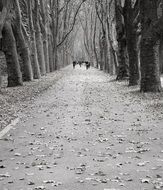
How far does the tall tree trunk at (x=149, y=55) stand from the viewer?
62.3 feet

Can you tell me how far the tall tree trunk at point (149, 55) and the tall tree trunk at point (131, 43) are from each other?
4125 millimetres

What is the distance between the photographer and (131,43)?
77.8 ft

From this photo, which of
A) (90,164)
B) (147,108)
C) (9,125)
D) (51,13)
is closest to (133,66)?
(147,108)

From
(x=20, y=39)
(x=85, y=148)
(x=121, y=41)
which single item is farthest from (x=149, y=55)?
(x=20, y=39)

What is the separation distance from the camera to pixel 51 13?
158 ft

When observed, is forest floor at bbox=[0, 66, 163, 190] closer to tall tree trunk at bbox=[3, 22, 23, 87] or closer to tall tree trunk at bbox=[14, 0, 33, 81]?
tall tree trunk at bbox=[3, 22, 23, 87]

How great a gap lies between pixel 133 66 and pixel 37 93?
5416 millimetres

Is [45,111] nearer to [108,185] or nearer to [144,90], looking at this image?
[144,90]

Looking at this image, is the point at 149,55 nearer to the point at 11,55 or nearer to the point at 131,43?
the point at 131,43

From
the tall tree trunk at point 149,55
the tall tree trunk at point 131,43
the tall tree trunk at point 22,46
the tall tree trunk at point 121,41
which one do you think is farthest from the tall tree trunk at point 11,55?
the tall tree trunk at point 149,55

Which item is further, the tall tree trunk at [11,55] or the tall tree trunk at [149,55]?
the tall tree trunk at [11,55]

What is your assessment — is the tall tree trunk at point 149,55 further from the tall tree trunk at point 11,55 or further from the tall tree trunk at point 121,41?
the tall tree trunk at point 11,55

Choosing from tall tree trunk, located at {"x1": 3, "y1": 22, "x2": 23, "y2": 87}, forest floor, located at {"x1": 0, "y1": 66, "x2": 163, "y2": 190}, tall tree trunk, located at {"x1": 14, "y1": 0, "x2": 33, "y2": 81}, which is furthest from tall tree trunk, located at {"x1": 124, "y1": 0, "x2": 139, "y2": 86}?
forest floor, located at {"x1": 0, "y1": 66, "x2": 163, "y2": 190}

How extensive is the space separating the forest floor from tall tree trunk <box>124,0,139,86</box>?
22.8 feet
